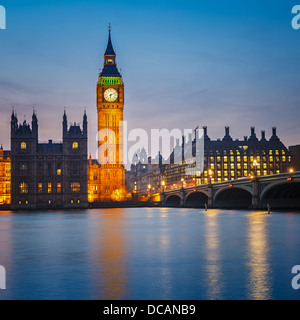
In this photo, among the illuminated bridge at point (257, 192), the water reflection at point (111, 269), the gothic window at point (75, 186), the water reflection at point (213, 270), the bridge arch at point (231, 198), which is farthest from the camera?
the gothic window at point (75, 186)

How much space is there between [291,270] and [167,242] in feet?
55.4

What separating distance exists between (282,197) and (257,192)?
38.3 feet

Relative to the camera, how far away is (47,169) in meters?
173

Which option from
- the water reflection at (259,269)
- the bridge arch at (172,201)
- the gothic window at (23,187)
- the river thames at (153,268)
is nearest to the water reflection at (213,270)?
the river thames at (153,268)

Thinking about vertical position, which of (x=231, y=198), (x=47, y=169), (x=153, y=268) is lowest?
(x=153, y=268)

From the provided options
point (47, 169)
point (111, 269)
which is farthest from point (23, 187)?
point (111, 269)

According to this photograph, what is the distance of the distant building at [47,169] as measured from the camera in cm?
16975

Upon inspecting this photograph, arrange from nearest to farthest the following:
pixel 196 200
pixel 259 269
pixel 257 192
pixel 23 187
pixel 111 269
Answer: pixel 259 269 → pixel 111 269 → pixel 257 192 → pixel 196 200 → pixel 23 187

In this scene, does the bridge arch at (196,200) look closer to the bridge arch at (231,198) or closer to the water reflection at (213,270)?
the bridge arch at (231,198)

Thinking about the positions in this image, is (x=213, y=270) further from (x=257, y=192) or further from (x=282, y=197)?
(x=282, y=197)

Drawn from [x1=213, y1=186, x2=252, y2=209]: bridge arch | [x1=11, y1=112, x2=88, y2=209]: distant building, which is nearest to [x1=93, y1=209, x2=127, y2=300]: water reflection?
[x1=213, y1=186, x2=252, y2=209]: bridge arch

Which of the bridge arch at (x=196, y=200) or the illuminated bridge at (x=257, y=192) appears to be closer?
the illuminated bridge at (x=257, y=192)
